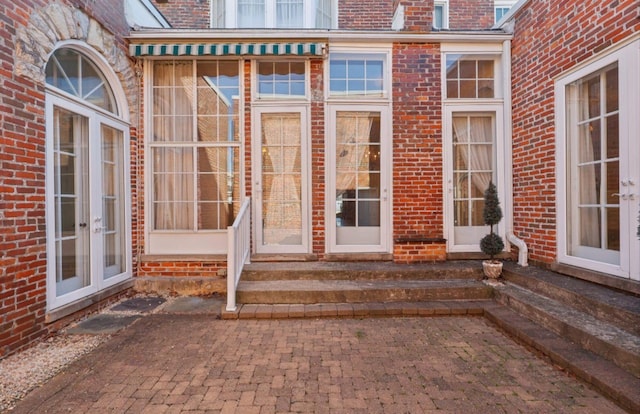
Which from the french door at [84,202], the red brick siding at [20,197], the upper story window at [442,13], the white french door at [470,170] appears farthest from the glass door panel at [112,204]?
the upper story window at [442,13]

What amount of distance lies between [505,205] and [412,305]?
2.28 metres

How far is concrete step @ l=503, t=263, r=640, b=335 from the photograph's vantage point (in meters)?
2.69

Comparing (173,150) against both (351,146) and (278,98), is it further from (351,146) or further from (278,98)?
(351,146)

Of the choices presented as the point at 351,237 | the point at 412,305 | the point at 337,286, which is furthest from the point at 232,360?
the point at 351,237

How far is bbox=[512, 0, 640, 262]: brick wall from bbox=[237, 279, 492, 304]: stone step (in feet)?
4.05

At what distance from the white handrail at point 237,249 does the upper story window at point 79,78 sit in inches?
87.7

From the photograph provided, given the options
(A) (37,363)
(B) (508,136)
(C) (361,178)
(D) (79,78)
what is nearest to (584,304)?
(B) (508,136)

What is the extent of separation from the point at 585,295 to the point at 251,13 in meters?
6.55

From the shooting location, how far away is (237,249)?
3.83 metres

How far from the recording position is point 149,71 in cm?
469

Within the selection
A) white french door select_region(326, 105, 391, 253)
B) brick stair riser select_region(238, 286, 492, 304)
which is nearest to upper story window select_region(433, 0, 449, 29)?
white french door select_region(326, 105, 391, 253)

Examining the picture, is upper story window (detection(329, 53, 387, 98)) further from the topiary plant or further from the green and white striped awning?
the topiary plant

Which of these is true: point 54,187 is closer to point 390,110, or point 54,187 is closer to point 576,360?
point 390,110

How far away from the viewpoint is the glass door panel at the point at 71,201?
11.2ft
